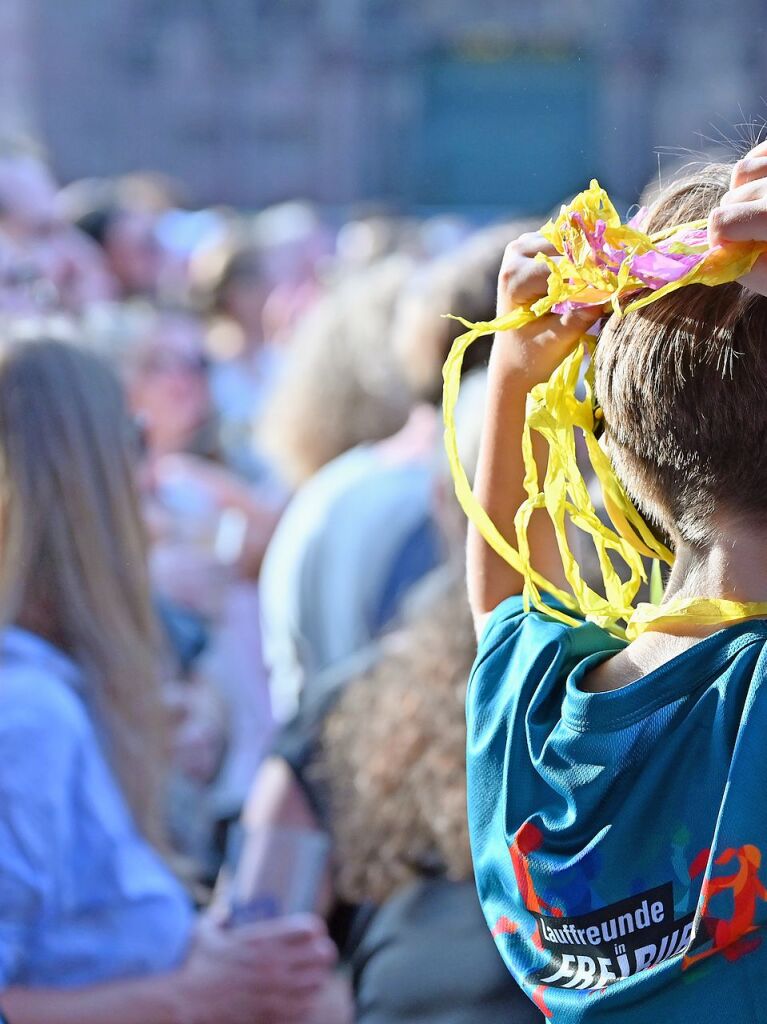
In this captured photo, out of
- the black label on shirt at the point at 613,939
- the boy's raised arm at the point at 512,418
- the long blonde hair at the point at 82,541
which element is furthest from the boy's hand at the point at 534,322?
the long blonde hair at the point at 82,541

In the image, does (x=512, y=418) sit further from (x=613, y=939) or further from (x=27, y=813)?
(x=27, y=813)

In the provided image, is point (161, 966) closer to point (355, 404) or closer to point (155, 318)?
point (355, 404)

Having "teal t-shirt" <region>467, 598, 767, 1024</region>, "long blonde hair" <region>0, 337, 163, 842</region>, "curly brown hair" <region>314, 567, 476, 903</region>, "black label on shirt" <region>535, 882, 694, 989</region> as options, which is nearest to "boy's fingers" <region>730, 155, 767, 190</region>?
"teal t-shirt" <region>467, 598, 767, 1024</region>

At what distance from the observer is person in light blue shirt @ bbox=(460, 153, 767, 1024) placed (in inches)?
40.4

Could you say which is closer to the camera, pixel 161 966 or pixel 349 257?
pixel 161 966

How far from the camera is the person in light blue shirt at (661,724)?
1.03 metres

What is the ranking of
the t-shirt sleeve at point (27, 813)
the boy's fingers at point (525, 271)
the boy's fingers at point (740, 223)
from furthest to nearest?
the t-shirt sleeve at point (27, 813), the boy's fingers at point (525, 271), the boy's fingers at point (740, 223)

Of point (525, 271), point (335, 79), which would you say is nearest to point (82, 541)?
point (525, 271)

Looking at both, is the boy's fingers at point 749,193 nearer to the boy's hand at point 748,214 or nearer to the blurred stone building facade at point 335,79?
the boy's hand at point 748,214

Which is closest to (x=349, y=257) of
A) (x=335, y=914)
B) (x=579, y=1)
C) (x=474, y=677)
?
(x=335, y=914)

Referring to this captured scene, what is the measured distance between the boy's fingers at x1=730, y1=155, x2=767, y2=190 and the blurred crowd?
1026 mm

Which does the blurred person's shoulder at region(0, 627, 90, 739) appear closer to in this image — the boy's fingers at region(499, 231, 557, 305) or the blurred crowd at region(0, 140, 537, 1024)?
the blurred crowd at region(0, 140, 537, 1024)

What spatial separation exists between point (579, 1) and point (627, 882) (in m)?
22.2

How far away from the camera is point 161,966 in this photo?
1.97m
